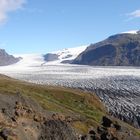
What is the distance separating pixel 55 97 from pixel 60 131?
47.2m

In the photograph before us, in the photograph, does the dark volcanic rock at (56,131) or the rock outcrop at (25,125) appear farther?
the dark volcanic rock at (56,131)

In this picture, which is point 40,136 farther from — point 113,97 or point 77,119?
point 113,97

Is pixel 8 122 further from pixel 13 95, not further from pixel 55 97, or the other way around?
pixel 55 97

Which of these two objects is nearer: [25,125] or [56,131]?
[25,125]

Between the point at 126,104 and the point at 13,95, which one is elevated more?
the point at 13,95

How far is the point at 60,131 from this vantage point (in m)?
52.3

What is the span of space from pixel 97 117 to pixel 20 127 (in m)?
33.4

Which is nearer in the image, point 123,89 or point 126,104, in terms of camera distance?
point 126,104

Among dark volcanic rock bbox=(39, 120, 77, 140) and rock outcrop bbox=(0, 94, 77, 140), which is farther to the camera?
dark volcanic rock bbox=(39, 120, 77, 140)

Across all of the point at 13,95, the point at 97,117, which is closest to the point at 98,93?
the point at 97,117

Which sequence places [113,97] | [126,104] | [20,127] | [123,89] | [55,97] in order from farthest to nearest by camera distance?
[123,89]
[113,97]
[126,104]
[55,97]
[20,127]

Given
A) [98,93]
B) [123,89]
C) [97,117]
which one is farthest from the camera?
[123,89]

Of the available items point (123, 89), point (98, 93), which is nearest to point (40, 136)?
point (98, 93)

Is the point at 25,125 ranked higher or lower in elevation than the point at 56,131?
higher
